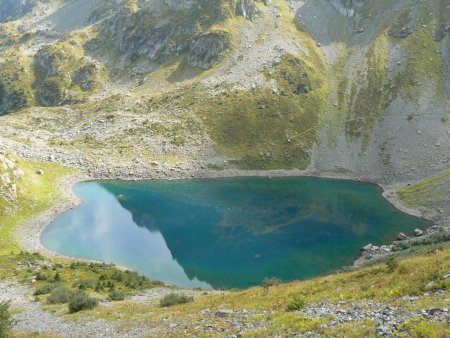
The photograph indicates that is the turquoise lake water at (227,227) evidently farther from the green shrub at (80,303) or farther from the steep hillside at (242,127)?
the green shrub at (80,303)

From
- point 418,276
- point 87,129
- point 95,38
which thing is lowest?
point 418,276

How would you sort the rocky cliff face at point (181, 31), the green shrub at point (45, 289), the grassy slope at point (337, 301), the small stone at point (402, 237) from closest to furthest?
1. the grassy slope at point (337, 301)
2. the green shrub at point (45, 289)
3. the small stone at point (402, 237)
4. the rocky cliff face at point (181, 31)

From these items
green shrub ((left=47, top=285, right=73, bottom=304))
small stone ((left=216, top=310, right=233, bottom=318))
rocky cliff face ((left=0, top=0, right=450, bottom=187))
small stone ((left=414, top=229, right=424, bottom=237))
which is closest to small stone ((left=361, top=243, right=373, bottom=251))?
small stone ((left=414, top=229, right=424, bottom=237))

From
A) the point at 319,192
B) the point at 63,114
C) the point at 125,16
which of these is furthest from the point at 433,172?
the point at 125,16

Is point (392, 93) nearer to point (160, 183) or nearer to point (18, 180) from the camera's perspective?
point (160, 183)

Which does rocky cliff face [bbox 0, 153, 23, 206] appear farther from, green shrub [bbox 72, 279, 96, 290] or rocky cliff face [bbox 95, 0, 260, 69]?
rocky cliff face [bbox 95, 0, 260, 69]

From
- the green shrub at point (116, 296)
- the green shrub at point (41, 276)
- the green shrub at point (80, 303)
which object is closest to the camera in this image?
the green shrub at point (80, 303)

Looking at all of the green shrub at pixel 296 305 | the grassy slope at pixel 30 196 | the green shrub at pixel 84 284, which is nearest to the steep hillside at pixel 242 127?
the green shrub at pixel 296 305
